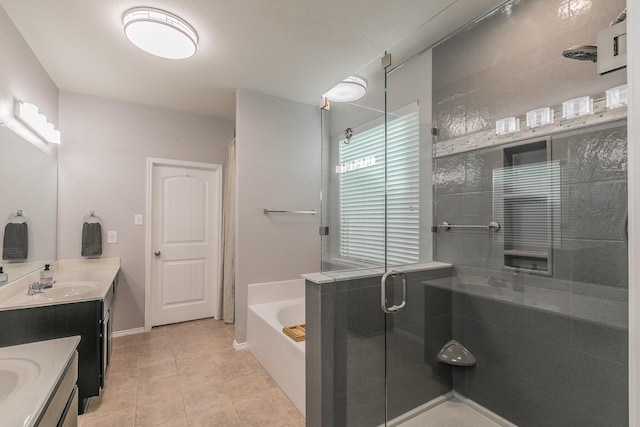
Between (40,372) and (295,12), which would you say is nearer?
(40,372)

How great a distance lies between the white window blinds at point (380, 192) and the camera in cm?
196

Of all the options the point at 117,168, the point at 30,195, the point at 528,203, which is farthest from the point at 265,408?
the point at 117,168

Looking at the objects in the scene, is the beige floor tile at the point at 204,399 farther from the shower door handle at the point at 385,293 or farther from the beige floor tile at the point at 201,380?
the shower door handle at the point at 385,293

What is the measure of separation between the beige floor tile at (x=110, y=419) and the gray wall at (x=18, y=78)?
6.63 feet

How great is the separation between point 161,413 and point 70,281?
54.3 inches

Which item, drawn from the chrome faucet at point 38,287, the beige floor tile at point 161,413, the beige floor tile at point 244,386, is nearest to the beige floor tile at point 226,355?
the beige floor tile at point 244,386

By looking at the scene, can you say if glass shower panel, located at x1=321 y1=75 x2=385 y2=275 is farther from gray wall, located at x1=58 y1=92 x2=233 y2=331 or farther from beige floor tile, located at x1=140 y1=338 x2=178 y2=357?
gray wall, located at x1=58 y1=92 x2=233 y2=331

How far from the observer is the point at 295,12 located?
1963 mm

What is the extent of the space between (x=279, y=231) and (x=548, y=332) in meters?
2.38

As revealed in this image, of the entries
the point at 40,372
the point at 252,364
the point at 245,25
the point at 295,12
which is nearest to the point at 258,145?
the point at 245,25

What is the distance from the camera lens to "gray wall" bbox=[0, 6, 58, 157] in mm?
1960

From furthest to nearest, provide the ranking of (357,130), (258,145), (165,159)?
(165,159)
(258,145)
(357,130)

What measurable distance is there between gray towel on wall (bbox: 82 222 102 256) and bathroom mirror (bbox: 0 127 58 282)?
235mm

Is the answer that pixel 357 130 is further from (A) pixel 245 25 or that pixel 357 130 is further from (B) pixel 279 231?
(B) pixel 279 231
